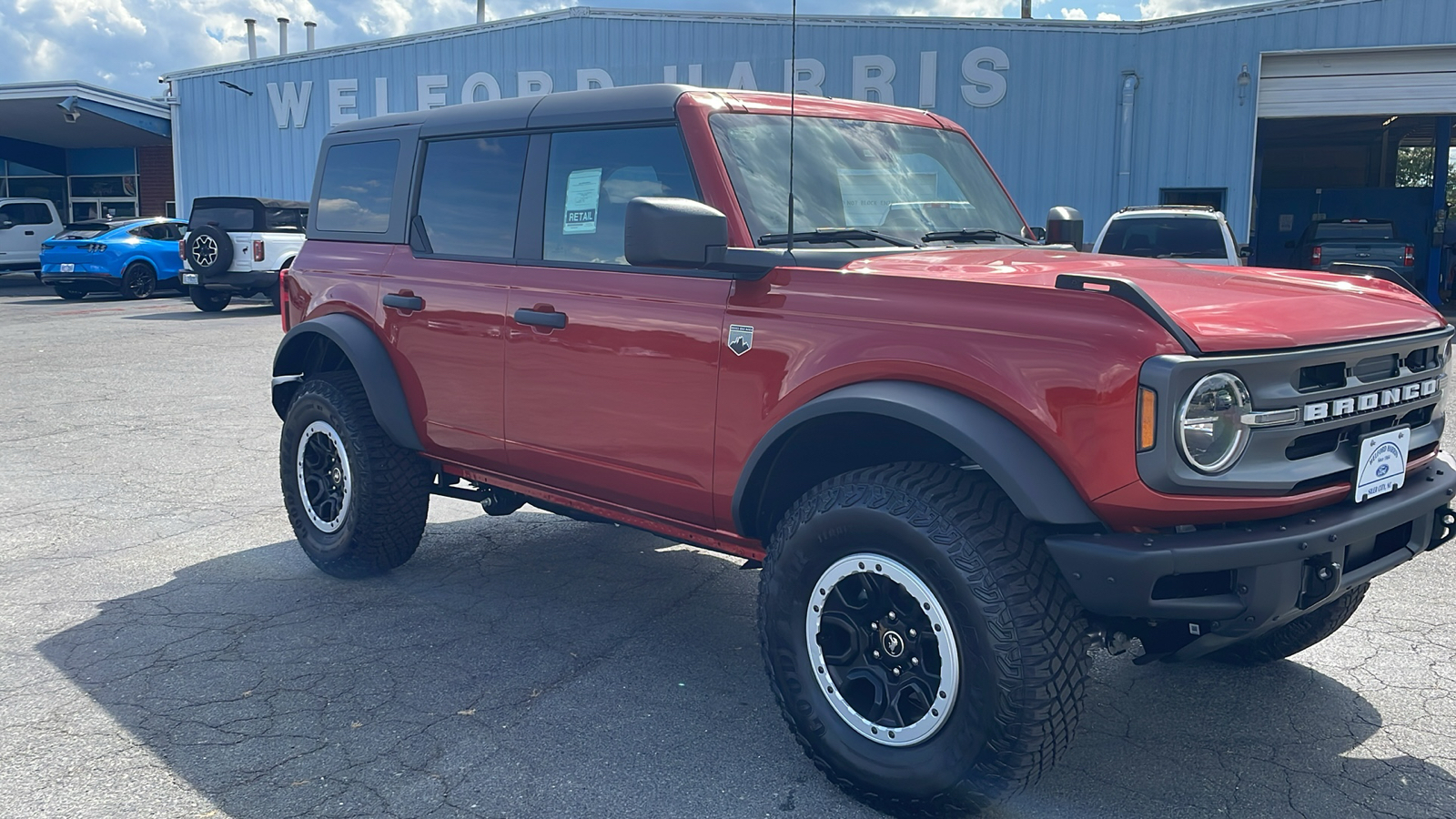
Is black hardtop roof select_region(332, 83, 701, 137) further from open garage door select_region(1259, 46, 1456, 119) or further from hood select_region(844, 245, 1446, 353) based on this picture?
open garage door select_region(1259, 46, 1456, 119)

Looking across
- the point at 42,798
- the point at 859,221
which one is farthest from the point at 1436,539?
the point at 42,798

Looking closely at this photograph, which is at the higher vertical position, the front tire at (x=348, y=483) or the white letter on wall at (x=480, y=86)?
the white letter on wall at (x=480, y=86)

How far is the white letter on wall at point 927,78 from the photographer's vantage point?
20969 mm

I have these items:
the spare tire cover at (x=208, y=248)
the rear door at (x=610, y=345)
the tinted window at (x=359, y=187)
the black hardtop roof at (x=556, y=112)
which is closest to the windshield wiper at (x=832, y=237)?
the rear door at (x=610, y=345)

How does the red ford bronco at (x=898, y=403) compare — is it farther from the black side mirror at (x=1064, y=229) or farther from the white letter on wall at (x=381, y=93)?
the white letter on wall at (x=381, y=93)

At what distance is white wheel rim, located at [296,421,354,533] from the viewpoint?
17.2ft

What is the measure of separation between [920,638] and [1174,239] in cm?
1105

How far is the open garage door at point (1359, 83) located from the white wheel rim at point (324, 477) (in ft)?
61.9

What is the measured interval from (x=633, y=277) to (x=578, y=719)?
1.44 m

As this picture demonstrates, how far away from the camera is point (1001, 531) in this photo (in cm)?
298

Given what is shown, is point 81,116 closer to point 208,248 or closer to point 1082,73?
Answer: point 208,248

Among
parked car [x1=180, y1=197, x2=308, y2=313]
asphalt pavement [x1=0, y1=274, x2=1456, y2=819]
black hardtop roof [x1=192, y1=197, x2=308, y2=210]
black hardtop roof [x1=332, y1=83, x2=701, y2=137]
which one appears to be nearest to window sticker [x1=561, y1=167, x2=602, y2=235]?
black hardtop roof [x1=332, y1=83, x2=701, y2=137]

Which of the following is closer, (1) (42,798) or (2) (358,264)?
(1) (42,798)

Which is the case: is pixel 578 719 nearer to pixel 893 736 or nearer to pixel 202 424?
pixel 893 736
